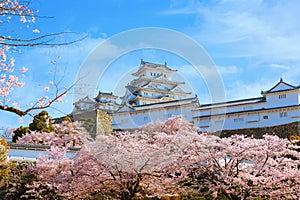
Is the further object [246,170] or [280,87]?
[280,87]

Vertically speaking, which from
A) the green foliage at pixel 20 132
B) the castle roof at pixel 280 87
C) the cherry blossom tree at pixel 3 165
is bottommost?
the cherry blossom tree at pixel 3 165

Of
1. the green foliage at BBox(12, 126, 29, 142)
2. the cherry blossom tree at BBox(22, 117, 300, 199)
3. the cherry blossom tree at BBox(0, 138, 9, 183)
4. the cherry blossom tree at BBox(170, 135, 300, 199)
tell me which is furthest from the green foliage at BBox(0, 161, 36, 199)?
the green foliage at BBox(12, 126, 29, 142)

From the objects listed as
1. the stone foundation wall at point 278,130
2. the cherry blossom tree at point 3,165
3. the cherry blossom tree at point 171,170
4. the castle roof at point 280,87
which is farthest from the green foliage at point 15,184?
the castle roof at point 280,87

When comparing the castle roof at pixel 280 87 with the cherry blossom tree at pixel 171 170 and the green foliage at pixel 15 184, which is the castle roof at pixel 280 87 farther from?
the green foliage at pixel 15 184

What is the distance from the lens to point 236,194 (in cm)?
734

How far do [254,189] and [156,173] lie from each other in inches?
77.8

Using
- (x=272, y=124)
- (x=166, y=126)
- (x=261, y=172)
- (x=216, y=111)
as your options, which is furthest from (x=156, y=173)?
(x=272, y=124)

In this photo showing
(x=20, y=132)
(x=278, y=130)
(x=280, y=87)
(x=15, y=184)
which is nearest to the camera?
(x=15, y=184)

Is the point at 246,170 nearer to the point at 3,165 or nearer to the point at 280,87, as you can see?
the point at 3,165

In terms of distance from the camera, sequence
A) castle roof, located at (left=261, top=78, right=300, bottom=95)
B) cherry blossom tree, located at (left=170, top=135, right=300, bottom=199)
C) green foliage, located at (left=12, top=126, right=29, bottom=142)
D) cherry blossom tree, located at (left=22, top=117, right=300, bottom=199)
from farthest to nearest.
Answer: castle roof, located at (left=261, top=78, right=300, bottom=95)
green foliage, located at (left=12, top=126, right=29, bottom=142)
cherry blossom tree, located at (left=170, top=135, right=300, bottom=199)
cherry blossom tree, located at (left=22, top=117, right=300, bottom=199)

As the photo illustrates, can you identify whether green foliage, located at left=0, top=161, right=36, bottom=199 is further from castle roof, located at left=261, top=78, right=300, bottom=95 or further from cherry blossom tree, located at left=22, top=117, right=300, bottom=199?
castle roof, located at left=261, top=78, right=300, bottom=95

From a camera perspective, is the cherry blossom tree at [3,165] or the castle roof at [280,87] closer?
the cherry blossom tree at [3,165]

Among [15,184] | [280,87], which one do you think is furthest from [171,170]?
[280,87]

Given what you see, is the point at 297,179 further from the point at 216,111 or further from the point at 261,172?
the point at 216,111
